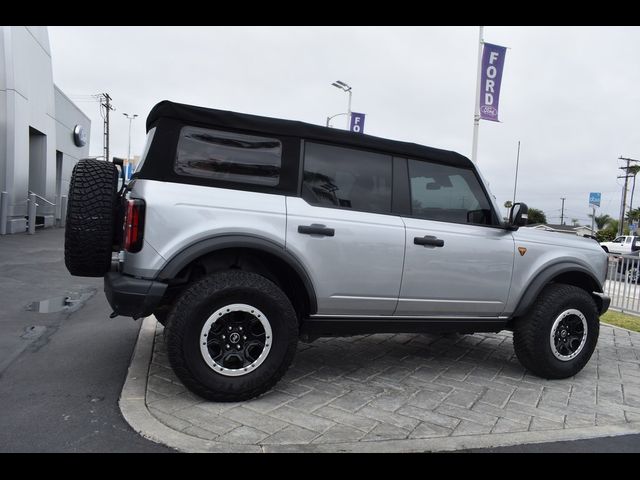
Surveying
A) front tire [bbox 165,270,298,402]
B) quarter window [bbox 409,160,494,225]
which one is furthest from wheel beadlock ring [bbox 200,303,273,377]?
quarter window [bbox 409,160,494,225]

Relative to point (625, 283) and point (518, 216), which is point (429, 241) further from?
point (625, 283)

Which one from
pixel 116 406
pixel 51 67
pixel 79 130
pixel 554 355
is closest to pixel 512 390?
pixel 554 355

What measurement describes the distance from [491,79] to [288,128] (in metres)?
10.6

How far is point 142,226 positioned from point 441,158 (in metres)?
2.50

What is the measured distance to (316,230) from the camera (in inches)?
136

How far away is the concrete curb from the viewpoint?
2705 millimetres

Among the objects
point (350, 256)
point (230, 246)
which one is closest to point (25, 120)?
point (230, 246)

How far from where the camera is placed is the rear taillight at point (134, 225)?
10.1 feet

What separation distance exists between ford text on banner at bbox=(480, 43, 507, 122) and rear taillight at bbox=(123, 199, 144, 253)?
37.6 feet

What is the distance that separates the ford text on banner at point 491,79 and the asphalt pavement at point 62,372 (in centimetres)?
1033

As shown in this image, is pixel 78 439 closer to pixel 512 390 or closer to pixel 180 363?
pixel 180 363

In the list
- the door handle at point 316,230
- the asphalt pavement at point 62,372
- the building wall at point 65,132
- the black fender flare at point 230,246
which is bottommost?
the asphalt pavement at point 62,372

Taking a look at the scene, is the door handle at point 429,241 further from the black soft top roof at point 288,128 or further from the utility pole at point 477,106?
the utility pole at point 477,106

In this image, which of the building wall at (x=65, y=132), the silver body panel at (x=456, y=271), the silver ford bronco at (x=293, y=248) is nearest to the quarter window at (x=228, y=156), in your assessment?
the silver ford bronco at (x=293, y=248)
